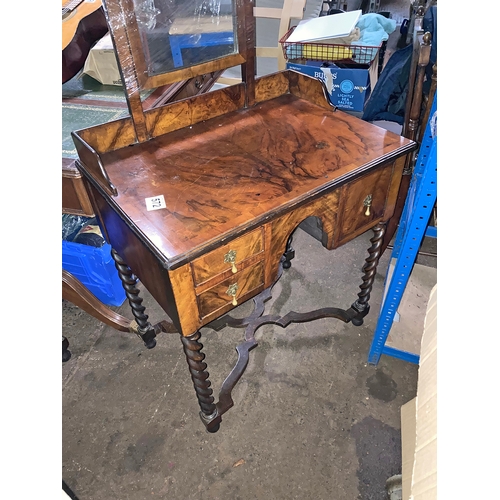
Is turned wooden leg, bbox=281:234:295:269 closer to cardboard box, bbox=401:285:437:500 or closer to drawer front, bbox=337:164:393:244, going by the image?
drawer front, bbox=337:164:393:244

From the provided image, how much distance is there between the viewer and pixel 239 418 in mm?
1886

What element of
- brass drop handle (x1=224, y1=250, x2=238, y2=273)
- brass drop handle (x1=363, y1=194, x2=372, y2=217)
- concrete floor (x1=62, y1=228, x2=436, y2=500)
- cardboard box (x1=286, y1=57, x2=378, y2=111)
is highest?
brass drop handle (x1=224, y1=250, x2=238, y2=273)

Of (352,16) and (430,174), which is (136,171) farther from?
(352,16)

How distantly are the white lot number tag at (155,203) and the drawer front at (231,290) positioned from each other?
0.30 metres

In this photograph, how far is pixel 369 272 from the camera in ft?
6.31

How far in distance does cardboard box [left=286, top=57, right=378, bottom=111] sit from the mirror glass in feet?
6.21

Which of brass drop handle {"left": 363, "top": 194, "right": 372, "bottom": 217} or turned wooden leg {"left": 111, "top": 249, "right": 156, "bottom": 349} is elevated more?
brass drop handle {"left": 363, "top": 194, "right": 372, "bottom": 217}

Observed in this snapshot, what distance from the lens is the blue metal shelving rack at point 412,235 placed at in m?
1.32

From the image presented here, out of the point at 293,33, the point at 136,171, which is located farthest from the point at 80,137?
the point at 293,33

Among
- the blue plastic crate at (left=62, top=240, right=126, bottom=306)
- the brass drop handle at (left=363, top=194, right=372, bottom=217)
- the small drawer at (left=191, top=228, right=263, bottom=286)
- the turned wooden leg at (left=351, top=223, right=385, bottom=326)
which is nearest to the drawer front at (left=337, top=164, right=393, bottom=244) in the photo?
the brass drop handle at (left=363, top=194, right=372, bottom=217)

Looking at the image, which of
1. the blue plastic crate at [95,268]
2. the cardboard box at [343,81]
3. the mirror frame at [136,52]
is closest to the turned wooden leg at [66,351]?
the blue plastic crate at [95,268]

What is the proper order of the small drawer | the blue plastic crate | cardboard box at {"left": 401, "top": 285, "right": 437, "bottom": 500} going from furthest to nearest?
the blue plastic crate < the small drawer < cardboard box at {"left": 401, "top": 285, "right": 437, "bottom": 500}

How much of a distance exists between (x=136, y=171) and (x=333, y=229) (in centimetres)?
75

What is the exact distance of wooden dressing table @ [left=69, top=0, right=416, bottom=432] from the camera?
3.95ft
